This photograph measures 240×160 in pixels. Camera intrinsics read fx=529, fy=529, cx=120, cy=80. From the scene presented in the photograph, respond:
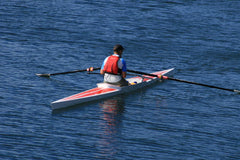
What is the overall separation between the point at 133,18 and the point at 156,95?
1510 cm

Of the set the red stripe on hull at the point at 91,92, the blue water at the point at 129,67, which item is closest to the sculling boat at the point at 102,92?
the red stripe on hull at the point at 91,92

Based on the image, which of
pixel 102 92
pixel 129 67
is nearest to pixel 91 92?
pixel 102 92

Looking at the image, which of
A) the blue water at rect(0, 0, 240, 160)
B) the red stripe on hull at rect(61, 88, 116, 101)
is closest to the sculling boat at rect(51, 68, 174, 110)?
the red stripe on hull at rect(61, 88, 116, 101)

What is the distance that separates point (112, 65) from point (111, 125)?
3515 millimetres

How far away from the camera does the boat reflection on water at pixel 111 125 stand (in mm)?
14922

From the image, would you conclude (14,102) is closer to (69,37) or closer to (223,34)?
(69,37)

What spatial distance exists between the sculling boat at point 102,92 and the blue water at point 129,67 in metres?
0.28

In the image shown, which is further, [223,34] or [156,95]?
[223,34]

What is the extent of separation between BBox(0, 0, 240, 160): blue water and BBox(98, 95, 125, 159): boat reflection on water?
0.11 ft

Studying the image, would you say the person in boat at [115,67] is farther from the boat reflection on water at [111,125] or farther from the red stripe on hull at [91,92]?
the boat reflection on water at [111,125]

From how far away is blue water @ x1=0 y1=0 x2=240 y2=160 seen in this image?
15422 mm

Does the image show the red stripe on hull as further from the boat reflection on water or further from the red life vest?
the red life vest

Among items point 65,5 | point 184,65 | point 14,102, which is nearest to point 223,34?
point 184,65

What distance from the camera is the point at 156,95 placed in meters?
21.1
